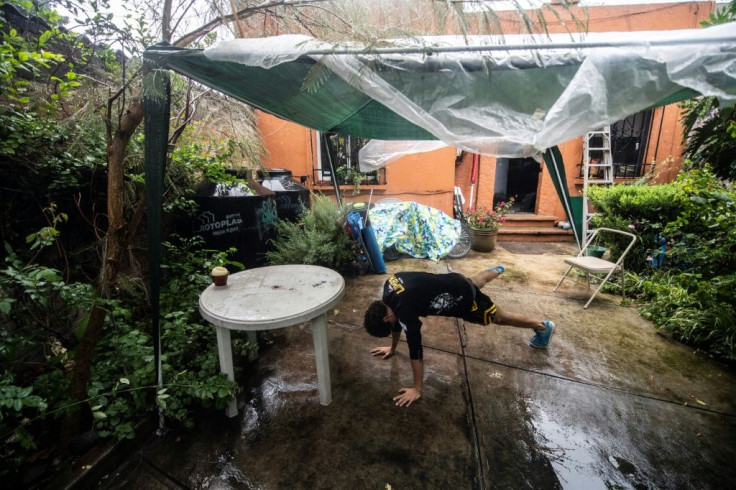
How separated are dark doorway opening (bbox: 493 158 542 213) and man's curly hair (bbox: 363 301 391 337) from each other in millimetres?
7368

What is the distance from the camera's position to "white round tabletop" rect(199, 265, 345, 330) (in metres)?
1.85

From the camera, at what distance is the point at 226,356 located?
2.04 metres

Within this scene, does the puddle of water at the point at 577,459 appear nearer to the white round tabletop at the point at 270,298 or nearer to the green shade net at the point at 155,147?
the white round tabletop at the point at 270,298

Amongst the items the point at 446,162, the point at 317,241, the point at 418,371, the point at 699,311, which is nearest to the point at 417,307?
the point at 418,371

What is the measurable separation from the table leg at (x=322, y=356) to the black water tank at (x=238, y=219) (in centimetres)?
227

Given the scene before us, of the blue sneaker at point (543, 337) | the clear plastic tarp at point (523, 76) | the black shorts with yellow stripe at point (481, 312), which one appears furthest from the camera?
the blue sneaker at point (543, 337)

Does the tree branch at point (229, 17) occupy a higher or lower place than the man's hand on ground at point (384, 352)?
higher

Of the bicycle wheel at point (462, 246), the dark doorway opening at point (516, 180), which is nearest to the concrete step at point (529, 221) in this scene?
the dark doorway opening at point (516, 180)

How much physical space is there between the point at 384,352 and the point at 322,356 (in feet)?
2.79

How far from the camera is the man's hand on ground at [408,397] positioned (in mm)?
2223

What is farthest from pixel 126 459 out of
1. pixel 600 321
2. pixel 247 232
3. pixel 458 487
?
pixel 600 321

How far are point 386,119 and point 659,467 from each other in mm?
3630

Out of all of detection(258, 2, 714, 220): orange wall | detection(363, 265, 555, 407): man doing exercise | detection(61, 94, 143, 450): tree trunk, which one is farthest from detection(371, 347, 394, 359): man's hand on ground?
detection(258, 2, 714, 220): orange wall

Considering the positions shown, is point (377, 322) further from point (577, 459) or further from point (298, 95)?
point (298, 95)
